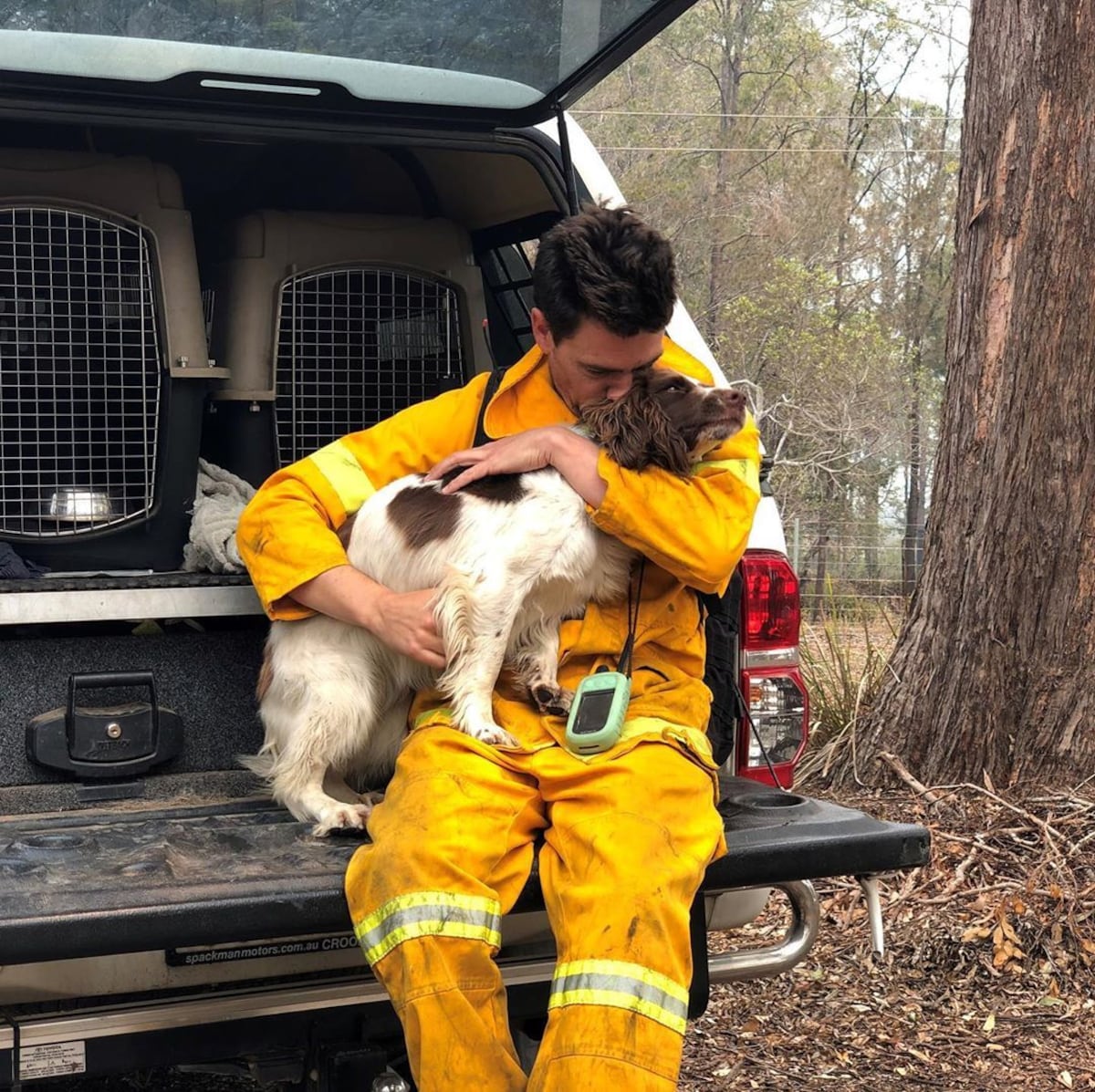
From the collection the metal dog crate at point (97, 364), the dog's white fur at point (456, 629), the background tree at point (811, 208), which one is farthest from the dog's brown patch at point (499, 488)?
the background tree at point (811, 208)

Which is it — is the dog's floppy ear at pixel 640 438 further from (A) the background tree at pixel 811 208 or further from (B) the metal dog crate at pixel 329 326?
(A) the background tree at pixel 811 208

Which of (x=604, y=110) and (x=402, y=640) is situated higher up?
(x=604, y=110)

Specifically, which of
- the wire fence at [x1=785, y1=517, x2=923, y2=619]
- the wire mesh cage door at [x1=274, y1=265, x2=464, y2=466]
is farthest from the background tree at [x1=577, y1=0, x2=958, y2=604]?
the wire mesh cage door at [x1=274, y1=265, x2=464, y2=466]

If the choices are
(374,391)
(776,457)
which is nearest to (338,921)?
(374,391)

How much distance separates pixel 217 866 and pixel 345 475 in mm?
960

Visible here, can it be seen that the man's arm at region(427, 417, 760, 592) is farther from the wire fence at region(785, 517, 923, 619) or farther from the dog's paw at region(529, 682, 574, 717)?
the wire fence at region(785, 517, 923, 619)

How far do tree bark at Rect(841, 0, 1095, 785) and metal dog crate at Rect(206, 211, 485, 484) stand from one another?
236 cm

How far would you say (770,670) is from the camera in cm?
323

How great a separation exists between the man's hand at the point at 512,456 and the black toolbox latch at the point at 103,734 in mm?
795

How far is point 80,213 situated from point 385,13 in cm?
89

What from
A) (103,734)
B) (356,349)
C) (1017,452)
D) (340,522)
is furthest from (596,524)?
(1017,452)

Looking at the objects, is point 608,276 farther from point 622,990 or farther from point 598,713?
point 622,990

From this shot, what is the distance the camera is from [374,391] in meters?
3.87

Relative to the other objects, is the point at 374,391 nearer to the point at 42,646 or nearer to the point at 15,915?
the point at 42,646
